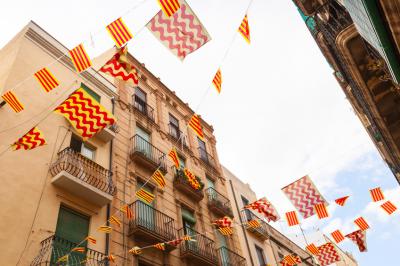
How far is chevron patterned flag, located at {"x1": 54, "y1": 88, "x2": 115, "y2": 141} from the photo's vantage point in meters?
9.29

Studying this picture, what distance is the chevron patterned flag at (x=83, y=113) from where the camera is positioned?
30.5ft

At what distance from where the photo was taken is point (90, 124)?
966 cm

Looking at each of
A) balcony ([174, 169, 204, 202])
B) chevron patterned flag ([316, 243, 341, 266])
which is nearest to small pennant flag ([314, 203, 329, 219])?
balcony ([174, 169, 204, 202])

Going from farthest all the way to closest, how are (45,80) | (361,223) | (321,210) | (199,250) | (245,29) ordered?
1. (361,223)
2. (199,250)
3. (321,210)
4. (45,80)
5. (245,29)

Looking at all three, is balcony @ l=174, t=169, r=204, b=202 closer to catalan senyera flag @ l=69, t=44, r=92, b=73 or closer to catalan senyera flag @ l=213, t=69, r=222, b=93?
catalan senyera flag @ l=213, t=69, r=222, b=93

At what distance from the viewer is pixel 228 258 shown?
52.9 feet

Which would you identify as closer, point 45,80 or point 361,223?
point 45,80

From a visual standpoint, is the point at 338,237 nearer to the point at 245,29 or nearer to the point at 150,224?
the point at 150,224

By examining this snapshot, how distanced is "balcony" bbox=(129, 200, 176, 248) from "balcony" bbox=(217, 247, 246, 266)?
10.0ft

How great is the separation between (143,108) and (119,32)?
33.2 ft

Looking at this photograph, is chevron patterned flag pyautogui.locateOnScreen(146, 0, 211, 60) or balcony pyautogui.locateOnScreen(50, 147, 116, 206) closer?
chevron patterned flag pyautogui.locateOnScreen(146, 0, 211, 60)

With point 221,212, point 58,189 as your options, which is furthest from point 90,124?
point 221,212

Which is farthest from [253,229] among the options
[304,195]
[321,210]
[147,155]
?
[147,155]

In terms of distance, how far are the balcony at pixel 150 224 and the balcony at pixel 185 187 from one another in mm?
2347
